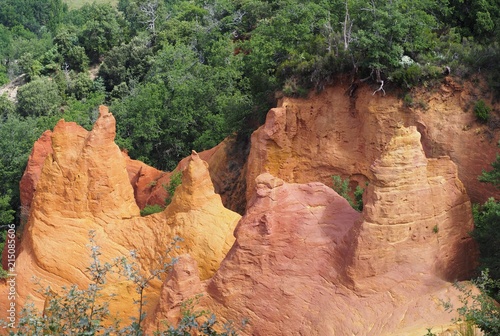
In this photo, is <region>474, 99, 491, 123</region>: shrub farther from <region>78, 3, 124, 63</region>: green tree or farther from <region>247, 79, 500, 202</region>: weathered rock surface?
<region>78, 3, 124, 63</region>: green tree

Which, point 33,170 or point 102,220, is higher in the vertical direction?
point 102,220

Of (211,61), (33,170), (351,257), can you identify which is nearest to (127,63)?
(211,61)

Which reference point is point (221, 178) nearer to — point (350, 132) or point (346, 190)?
point (350, 132)

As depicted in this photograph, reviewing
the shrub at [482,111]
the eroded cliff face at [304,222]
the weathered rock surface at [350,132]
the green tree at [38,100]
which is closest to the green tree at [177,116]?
the eroded cliff face at [304,222]

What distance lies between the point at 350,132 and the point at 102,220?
965cm

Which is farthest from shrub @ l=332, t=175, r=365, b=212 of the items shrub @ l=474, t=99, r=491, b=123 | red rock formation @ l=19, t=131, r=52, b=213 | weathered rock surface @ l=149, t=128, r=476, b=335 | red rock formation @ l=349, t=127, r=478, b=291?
red rock formation @ l=19, t=131, r=52, b=213

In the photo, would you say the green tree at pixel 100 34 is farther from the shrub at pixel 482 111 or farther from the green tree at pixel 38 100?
the shrub at pixel 482 111

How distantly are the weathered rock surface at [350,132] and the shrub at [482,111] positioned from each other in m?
0.24

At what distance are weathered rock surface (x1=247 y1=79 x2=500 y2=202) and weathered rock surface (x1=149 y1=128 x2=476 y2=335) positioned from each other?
7.68 metres

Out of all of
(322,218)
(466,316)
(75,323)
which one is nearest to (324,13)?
(322,218)

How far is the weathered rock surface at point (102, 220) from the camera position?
20.2 m

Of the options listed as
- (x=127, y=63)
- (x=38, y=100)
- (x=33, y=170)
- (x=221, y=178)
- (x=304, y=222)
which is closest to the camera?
(x=304, y=222)

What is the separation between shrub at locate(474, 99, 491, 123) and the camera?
23.6 meters

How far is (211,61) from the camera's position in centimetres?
4319
